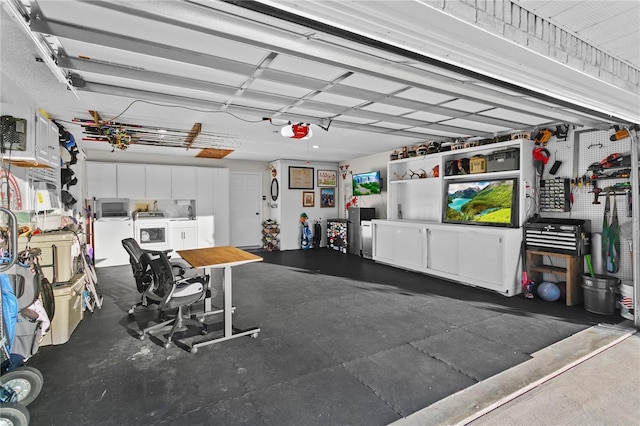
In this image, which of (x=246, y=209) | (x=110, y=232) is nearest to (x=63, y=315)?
(x=110, y=232)

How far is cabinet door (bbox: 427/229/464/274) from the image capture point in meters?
5.12

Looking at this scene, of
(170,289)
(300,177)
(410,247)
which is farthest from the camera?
(300,177)

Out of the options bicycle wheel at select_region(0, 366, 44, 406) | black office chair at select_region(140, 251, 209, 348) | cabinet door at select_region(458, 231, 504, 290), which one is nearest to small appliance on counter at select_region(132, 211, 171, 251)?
black office chair at select_region(140, 251, 209, 348)

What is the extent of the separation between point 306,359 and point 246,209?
249 inches

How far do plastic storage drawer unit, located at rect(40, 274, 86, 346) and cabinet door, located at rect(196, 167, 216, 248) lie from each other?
4.02 m

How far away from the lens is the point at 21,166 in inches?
122

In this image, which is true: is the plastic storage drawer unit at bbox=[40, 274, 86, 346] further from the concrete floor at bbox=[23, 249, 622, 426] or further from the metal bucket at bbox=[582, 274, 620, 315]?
the metal bucket at bbox=[582, 274, 620, 315]

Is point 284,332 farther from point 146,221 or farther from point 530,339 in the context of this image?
point 146,221

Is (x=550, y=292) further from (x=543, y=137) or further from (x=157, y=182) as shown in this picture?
(x=157, y=182)

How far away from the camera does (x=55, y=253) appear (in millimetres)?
3135

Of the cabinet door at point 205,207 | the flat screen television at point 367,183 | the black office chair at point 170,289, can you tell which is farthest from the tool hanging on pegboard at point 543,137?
the cabinet door at point 205,207

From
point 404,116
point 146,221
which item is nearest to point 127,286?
point 146,221

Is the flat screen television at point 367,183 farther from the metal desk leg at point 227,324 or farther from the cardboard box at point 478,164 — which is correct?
the metal desk leg at point 227,324

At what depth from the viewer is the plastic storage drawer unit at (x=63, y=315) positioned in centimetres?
298
